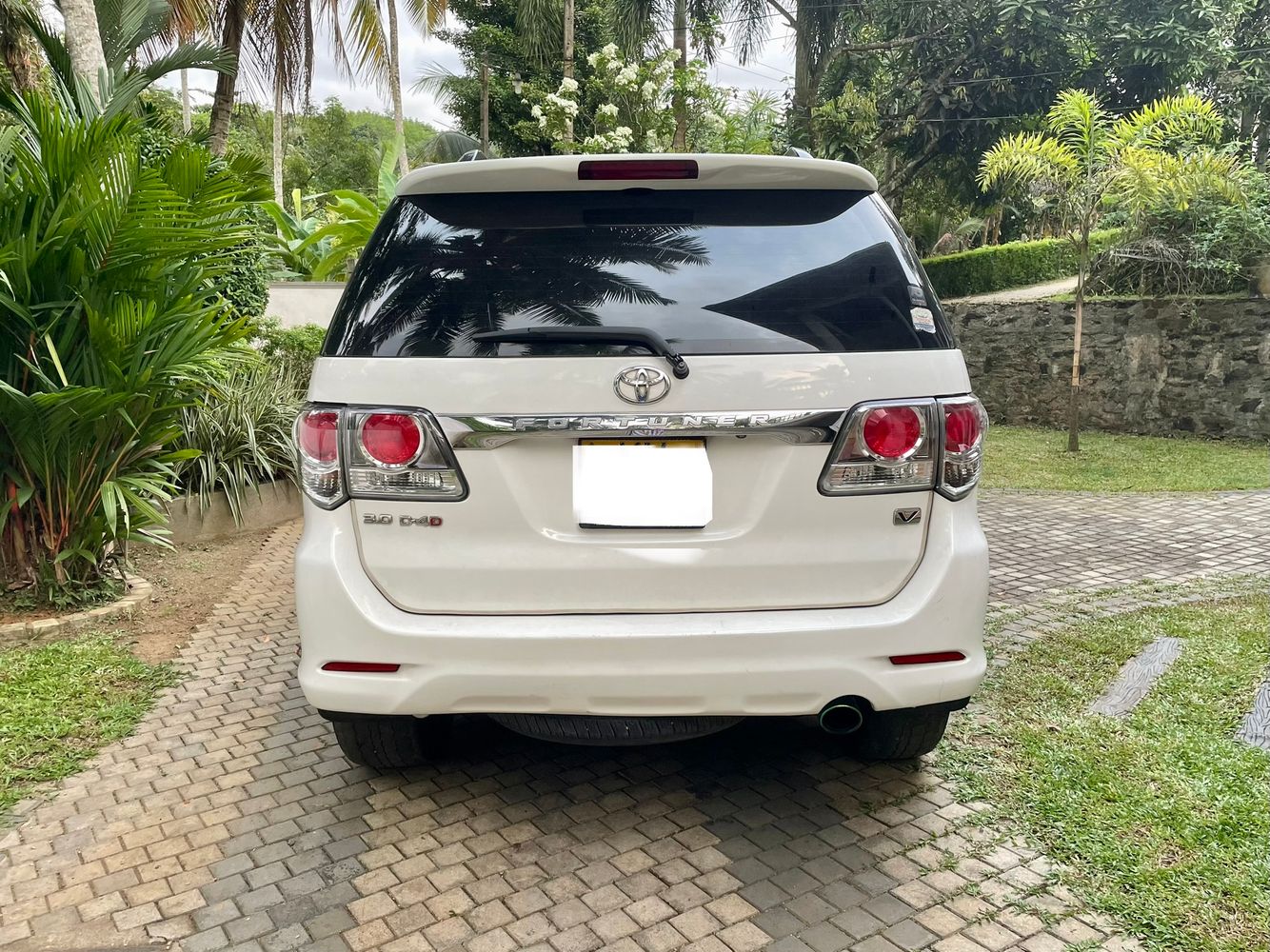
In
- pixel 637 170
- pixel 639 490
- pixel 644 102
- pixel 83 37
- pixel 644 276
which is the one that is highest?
pixel 644 102

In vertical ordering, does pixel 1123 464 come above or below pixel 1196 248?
below

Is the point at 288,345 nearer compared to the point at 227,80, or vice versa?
the point at 288,345

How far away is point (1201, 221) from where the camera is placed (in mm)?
12719

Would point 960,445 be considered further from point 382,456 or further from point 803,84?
point 803,84

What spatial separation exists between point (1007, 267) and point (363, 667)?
1757 cm

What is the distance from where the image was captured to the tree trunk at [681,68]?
741 inches

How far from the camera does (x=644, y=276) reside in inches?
98.3

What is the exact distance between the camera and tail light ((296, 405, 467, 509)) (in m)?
2.40

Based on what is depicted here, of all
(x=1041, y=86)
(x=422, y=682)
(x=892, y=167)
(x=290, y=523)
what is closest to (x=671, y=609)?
(x=422, y=682)

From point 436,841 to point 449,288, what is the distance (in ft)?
4.89

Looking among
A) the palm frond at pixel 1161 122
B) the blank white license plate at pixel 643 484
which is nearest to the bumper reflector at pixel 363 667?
the blank white license plate at pixel 643 484

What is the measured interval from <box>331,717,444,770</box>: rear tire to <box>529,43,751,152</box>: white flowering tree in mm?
15058

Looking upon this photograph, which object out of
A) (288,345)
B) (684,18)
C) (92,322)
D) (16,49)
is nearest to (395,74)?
(684,18)

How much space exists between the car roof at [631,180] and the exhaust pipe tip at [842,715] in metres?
1.34
